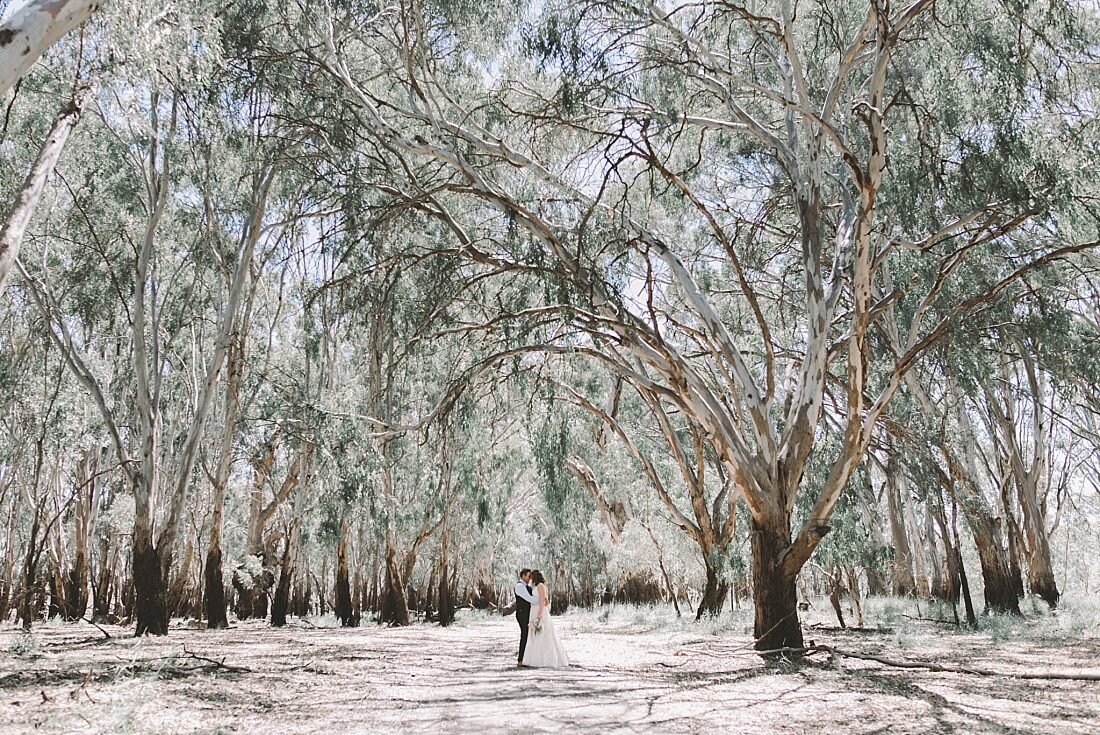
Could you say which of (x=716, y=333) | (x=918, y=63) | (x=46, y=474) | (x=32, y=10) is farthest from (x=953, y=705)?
(x=46, y=474)

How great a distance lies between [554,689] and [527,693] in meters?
0.29

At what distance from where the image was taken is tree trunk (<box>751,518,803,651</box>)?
23.8ft

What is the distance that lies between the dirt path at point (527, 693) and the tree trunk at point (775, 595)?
35 centimetres

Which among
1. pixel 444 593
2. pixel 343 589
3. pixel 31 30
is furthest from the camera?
pixel 444 593

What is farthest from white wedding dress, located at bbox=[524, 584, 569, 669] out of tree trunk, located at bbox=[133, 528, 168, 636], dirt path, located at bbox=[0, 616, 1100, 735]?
tree trunk, located at bbox=[133, 528, 168, 636]

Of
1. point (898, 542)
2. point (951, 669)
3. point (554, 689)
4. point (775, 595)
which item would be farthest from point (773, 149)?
point (898, 542)

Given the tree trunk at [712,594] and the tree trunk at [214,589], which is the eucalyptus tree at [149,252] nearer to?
the tree trunk at [214,589]

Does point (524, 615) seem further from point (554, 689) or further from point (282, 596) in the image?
point (282, 596)

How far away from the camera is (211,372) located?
10.7 meters

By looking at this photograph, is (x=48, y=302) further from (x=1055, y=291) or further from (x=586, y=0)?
(x=1055, y=291)

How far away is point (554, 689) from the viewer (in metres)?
5.93

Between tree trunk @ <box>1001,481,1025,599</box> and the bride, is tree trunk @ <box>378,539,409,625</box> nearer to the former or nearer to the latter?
the bride

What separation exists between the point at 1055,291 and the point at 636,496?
11.6 metres

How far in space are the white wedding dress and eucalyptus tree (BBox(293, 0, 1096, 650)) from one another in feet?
6.49
